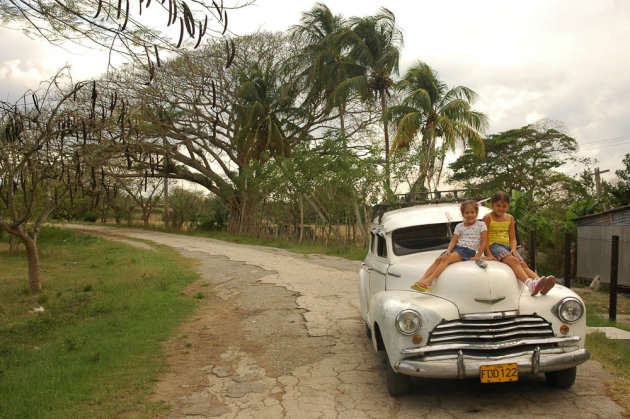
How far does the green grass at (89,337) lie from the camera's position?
186 inches

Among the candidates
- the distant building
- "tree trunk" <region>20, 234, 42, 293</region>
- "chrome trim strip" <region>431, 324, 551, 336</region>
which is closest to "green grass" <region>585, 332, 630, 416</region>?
"chrome trim strip" <region>431, 324, 551, 336</region>

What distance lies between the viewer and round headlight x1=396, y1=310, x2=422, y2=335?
4.27 meters

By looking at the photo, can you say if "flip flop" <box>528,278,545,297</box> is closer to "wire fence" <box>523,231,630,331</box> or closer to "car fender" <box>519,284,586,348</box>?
"car fender" <box>519,284,586,348</box>

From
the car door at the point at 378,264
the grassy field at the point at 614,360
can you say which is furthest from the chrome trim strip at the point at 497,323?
the car door at the point at 378,264

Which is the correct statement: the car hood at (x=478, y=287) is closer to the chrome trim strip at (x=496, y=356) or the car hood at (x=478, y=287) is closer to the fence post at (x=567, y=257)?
the chrome trim strip at (x=496, y=356)

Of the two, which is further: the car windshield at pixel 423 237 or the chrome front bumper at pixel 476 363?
the car windshield at pixel 423 237

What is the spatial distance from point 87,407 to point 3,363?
2491 mm

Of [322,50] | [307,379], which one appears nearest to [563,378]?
[307,379]

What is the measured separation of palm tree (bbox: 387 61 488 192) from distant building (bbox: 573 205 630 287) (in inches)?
279

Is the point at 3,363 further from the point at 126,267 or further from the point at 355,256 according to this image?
the point at 355,256

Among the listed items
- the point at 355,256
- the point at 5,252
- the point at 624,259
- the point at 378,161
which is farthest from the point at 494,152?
the point at 5,252

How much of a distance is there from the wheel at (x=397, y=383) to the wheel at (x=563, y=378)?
4.19 ft

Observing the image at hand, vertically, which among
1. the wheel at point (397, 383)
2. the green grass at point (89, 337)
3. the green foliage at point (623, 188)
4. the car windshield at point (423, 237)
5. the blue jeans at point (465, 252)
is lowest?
the green grass at point (89, 337)

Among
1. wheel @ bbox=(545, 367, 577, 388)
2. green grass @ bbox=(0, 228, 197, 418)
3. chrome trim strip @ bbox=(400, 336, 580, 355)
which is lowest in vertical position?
green grass @ bbox=(0, 228, 197, 418)
